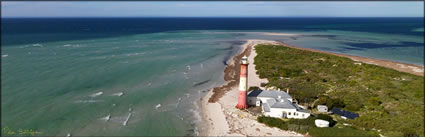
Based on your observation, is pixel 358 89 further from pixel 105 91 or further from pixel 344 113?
pixel 105 91

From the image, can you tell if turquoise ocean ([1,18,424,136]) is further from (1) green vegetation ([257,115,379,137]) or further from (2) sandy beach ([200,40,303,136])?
(1) green vegetation ([257,115,379,137])

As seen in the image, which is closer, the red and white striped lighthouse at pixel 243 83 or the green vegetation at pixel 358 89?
the green vegetation at pixel 358 89

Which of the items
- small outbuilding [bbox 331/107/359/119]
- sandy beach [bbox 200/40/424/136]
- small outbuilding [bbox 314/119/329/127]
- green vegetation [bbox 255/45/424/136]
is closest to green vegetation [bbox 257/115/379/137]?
small outbuilding [bbox 314/119/329/127]

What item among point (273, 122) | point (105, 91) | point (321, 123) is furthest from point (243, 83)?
point (105, 91)

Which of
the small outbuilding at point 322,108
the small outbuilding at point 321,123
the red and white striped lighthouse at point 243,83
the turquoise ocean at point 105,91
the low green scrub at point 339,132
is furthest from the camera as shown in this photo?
the small outbuilding at point 322,108

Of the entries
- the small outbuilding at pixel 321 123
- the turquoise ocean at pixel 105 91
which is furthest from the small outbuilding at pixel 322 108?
the turquoise ocean at pixel 105 91

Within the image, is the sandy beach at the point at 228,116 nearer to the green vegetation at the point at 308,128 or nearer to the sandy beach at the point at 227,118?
the sandy beach at the point at 227,118

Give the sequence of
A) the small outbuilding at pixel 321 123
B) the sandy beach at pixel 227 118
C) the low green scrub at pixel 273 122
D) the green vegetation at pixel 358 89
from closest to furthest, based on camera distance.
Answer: the small outbuilding at pixel 321 123, the sandy beach at pixel 227 118, the low green scrub at pixel 273 122, the green vegetation at pixel 358 89

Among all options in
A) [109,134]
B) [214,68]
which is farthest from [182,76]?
[109,134]
